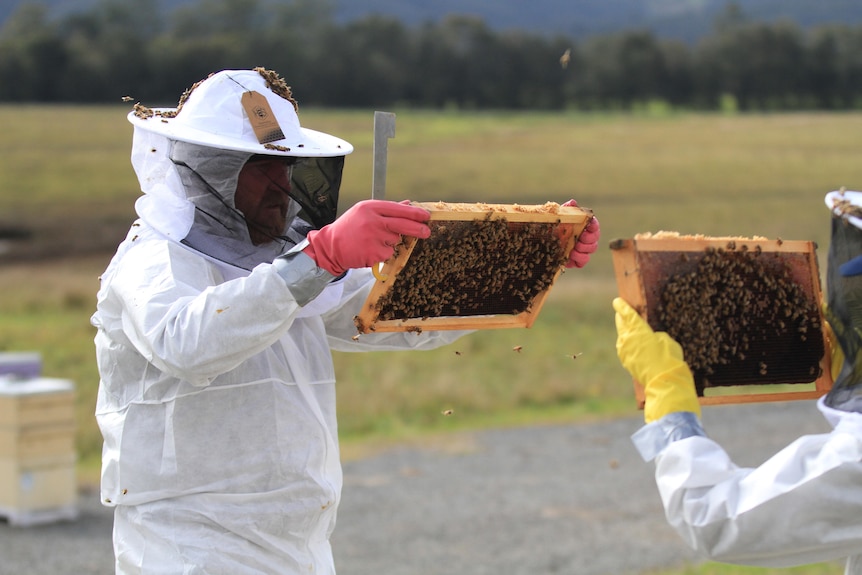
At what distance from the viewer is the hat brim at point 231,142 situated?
3.03 meters

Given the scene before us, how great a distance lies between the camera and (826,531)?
282 cm

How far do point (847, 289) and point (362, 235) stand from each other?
1.60 m

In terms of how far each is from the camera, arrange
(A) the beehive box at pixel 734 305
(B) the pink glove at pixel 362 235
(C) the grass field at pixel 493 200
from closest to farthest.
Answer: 1. (B) the pink glove at pixel 362 235
2. (A) the beehive box at pixel 734 305
3. (C) the grass field at pixel 493 200

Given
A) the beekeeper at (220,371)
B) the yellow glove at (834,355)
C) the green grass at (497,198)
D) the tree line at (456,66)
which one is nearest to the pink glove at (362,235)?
the beekeeper at (220,371)

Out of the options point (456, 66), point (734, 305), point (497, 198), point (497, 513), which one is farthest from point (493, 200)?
point (734, 305)

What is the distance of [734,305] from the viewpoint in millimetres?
3590

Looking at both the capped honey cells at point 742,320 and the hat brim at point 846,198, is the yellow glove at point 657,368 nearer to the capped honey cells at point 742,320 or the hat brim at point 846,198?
the capped honey cells at point 742,320

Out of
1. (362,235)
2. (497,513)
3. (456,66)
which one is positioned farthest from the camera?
(456,66)

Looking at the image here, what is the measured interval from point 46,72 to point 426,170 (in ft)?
68.4

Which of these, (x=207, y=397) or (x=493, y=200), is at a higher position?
(x=207, y=397)

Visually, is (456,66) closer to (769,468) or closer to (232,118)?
(232,118)

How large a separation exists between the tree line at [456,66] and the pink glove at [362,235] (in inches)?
1419

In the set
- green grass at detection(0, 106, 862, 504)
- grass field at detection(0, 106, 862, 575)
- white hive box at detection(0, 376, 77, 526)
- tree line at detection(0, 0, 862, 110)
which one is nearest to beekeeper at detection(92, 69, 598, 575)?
white hive box at detection(0, 376, 77, 526)

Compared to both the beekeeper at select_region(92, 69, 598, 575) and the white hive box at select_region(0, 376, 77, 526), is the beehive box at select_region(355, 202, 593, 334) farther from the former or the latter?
the white hive box at select_region(0, 376, 77, 526)
